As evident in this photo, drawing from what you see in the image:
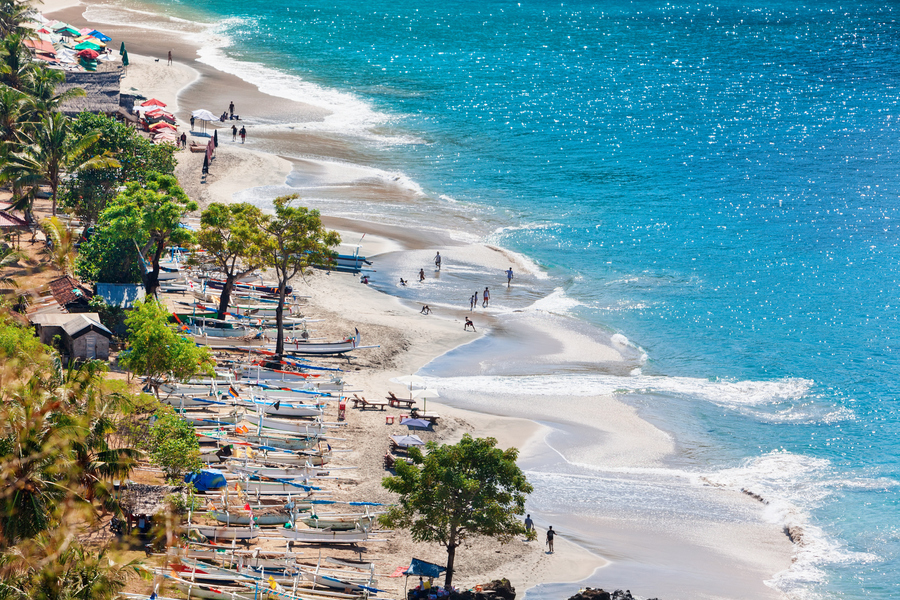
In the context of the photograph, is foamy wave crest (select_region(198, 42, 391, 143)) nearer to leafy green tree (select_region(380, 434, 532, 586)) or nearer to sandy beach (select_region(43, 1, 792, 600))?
sandy beach (select_region(43, 1, 792, 600))

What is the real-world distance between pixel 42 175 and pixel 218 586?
31.9 meters

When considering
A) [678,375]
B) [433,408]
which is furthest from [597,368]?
[433,408]

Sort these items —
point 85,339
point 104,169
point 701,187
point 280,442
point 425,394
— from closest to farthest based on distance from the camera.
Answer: point 280,442, point 85,339, point 425,394, point 104,169, point 701,187

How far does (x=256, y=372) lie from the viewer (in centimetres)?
4300

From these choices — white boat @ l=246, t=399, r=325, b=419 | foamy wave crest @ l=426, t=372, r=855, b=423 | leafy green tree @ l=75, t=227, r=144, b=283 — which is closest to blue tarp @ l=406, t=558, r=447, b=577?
white boat @ l=246, t=399, r=325, b=419

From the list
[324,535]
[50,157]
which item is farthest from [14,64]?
[324,535]

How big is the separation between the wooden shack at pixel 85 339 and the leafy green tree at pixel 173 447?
9.28m

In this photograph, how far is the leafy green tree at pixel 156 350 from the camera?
117 feet

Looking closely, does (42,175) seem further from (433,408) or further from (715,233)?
(715,233)

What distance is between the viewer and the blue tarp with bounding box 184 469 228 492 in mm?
32125

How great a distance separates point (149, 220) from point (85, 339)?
7.22 metres

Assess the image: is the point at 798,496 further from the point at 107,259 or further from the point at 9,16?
the point at 9,16

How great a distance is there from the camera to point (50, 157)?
168 feet

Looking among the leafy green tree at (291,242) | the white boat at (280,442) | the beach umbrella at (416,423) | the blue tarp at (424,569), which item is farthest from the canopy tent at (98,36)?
the blue tarp at (424,569)
